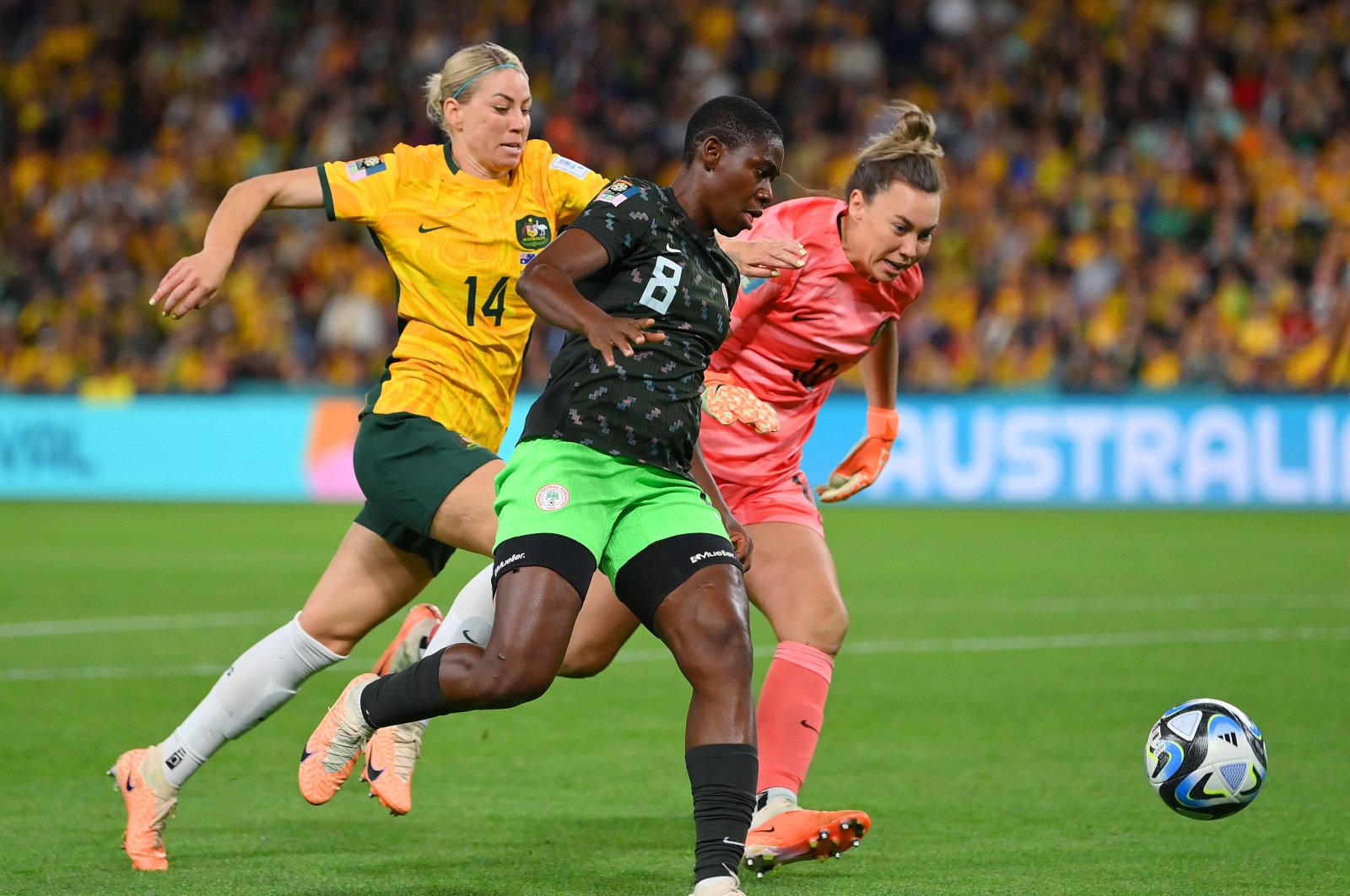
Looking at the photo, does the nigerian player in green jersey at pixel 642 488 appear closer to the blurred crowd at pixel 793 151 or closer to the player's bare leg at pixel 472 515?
the player's bare leg at pixel 472 515

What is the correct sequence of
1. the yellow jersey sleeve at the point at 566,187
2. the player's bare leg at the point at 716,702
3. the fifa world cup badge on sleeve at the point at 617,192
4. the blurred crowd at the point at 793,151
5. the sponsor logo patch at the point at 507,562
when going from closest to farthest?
the player's bare leg at the point at 716,702 → the sponsor logo patch at the point at 507,562 → the fifa world cup badge on sleeve at the point at 617,192 → the yellow jersey sleeve at the point at 566,187 → the blurred crowd at the point at 793,151

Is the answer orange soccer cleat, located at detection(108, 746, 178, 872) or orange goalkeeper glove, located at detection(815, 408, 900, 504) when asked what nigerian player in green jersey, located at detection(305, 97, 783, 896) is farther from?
orange goalkeeper glove, located at detection(815, 408, 900, 504)

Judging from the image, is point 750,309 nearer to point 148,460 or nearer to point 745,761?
point 745,761

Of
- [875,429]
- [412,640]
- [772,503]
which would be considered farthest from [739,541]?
[875,429]

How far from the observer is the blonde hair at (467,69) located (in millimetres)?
5285

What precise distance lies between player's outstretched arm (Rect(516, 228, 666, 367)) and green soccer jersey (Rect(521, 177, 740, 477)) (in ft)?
0.24

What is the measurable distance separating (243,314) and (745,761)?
1947cm

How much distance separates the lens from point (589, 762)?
662 cm

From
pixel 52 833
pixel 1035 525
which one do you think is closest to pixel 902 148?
pixel 52 833

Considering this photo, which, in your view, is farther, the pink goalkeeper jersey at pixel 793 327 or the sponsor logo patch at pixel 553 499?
the pink goalkeeper jersey at pixel 793 327

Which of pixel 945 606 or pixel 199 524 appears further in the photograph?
pixel 199 524

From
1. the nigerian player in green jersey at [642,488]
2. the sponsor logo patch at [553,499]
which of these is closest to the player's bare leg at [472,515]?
the nigerian player in green jersey at [642,488]

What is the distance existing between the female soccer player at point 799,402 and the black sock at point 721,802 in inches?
33.4

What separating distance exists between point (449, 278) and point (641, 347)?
112 cm
